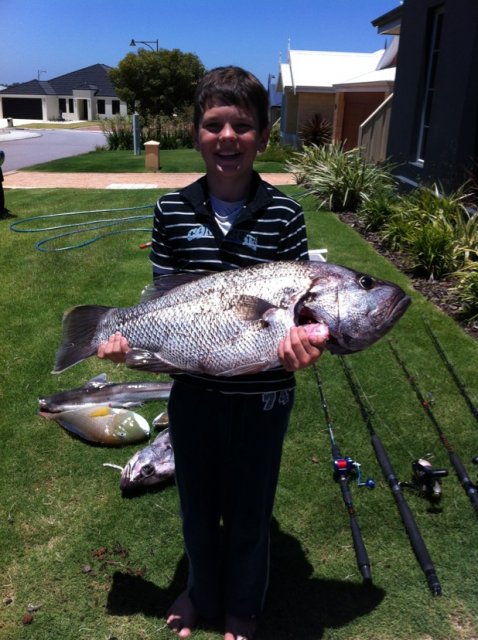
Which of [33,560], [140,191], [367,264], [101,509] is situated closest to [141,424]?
[101,509]

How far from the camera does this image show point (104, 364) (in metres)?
5.66

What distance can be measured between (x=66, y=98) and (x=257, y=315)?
298 feet

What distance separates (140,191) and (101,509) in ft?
45.1

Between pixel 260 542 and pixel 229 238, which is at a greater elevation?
pixel 229 238

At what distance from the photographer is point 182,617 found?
2.75m

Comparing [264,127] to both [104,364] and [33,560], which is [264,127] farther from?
[104,364]

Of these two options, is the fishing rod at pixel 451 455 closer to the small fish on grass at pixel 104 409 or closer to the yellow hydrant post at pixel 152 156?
the small fish on grass at pixel 104 409

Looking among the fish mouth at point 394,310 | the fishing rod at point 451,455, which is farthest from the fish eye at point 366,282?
the fishing rod at point 451,455

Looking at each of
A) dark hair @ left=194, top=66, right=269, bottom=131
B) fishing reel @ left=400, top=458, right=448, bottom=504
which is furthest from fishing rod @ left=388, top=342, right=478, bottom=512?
dark hair @ left=194, top=66, right=269, bottom=131

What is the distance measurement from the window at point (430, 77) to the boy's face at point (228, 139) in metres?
11.2

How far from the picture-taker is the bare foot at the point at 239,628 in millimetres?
2637

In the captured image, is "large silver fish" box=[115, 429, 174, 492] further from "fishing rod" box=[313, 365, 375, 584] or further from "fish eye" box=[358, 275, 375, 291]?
"fish eye" box=[358, 275, 375, 291]

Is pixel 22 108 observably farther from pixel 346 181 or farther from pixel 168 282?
pixel 168 282

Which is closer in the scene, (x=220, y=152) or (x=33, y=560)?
(x=220, y=152)
